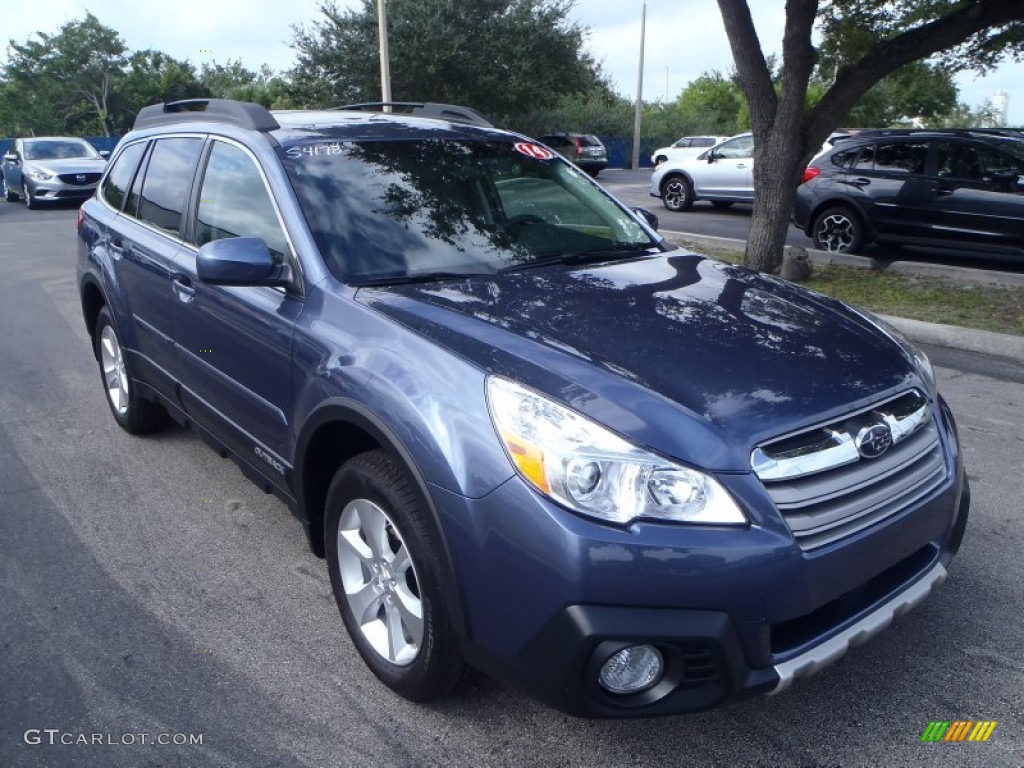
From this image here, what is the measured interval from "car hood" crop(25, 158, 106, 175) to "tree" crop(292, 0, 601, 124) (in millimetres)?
11453

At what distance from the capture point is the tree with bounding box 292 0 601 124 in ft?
96.6

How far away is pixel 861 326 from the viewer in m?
3.05

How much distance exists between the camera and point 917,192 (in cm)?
1042

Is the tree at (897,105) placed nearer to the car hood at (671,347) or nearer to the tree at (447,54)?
the tree at (447,54)

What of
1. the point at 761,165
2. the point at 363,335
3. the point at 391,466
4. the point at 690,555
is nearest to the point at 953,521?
the point at 690,555

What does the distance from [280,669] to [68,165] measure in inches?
838

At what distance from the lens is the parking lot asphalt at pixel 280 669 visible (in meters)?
2.54

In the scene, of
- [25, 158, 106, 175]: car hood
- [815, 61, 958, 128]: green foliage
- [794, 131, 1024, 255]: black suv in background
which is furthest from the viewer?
[815, 61, 958, 128]: green foliage

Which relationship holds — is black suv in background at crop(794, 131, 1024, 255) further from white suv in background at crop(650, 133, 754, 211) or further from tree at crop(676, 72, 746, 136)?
tree at crop(676, 72, 746, 136)

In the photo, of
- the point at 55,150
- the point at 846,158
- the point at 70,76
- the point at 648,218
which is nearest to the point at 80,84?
the point at 70,76

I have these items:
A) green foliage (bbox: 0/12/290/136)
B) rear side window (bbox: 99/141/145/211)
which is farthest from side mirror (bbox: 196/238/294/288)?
green foliage (bbox: 0/12/290/136)

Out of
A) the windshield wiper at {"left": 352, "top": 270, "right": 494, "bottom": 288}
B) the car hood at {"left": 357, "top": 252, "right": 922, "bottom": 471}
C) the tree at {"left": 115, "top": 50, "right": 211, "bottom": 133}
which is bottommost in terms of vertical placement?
the car hood at {"left": 357, "top": 252, "right": 922, "bottom": 471}

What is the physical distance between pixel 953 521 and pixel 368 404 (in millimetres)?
1847

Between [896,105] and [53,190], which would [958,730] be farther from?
[896,105]
